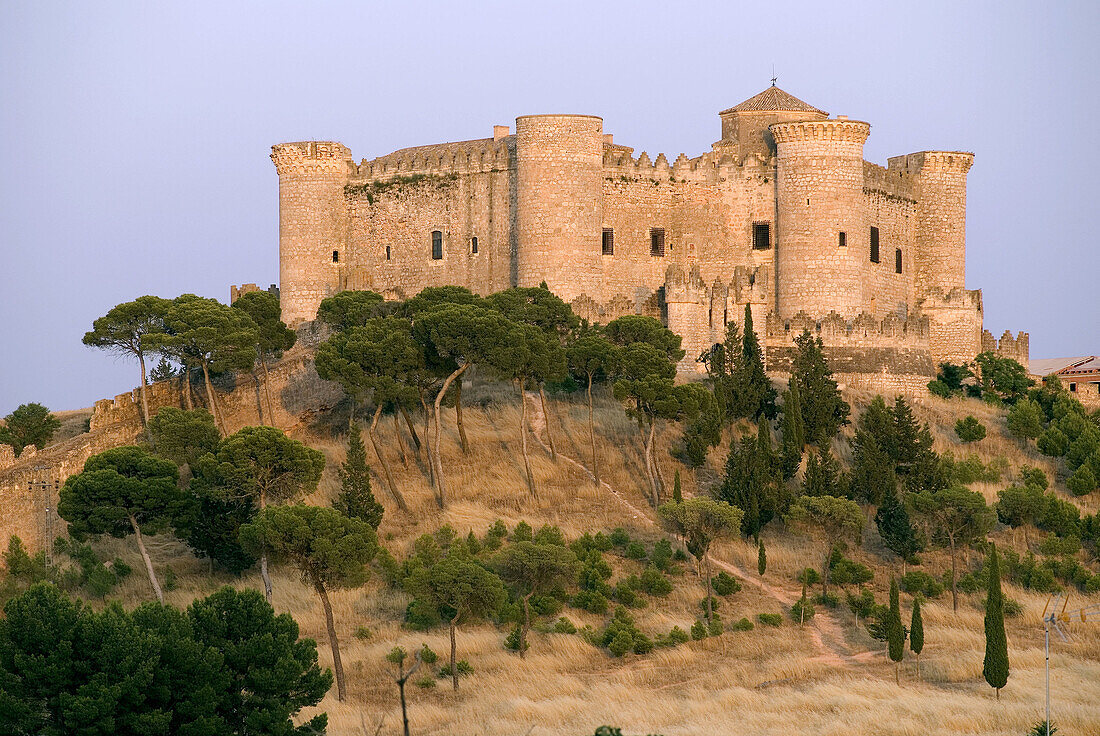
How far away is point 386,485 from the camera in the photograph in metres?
40.1

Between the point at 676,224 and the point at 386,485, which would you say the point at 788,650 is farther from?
the point at 676,224

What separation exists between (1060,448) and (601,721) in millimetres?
19872

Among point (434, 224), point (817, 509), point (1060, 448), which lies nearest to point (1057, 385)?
point (1060, 448)

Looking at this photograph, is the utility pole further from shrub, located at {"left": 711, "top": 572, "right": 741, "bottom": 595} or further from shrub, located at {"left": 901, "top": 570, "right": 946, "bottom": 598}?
shrub, located at {"left": 711, "top": 572, "right": 741, "bottom": 595}

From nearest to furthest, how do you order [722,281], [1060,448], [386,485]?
1. [386,485]
2. [1060,448]
3. [722,281]

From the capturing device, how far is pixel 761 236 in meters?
49.4

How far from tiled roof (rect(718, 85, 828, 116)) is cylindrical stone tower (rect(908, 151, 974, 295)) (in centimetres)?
404

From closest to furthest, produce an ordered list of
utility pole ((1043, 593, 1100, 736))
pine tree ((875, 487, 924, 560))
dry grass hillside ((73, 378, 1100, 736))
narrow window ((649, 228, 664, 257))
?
dry grass hillside ((73, 378, 1100, 736)) → utility pole ((1043, 593, 1100, 736)) → pine tree ((875, 487, 924, 560)) → narrow window ((649, 228, 664, 257))

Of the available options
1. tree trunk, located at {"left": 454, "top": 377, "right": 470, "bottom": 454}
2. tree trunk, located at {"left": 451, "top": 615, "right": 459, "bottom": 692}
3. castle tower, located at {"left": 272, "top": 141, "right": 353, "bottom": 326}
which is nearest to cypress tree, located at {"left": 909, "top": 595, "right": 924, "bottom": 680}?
tree trunk, located at {"left": 451, "top": 615, "right": 459, "bottom": 692}

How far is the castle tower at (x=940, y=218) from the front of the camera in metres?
52.8

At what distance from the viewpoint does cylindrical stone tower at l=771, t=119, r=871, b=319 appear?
4784cm

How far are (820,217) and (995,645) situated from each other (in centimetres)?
2037

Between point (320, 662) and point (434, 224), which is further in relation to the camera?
point (434, 224)

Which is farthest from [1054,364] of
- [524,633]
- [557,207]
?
[524,633]
